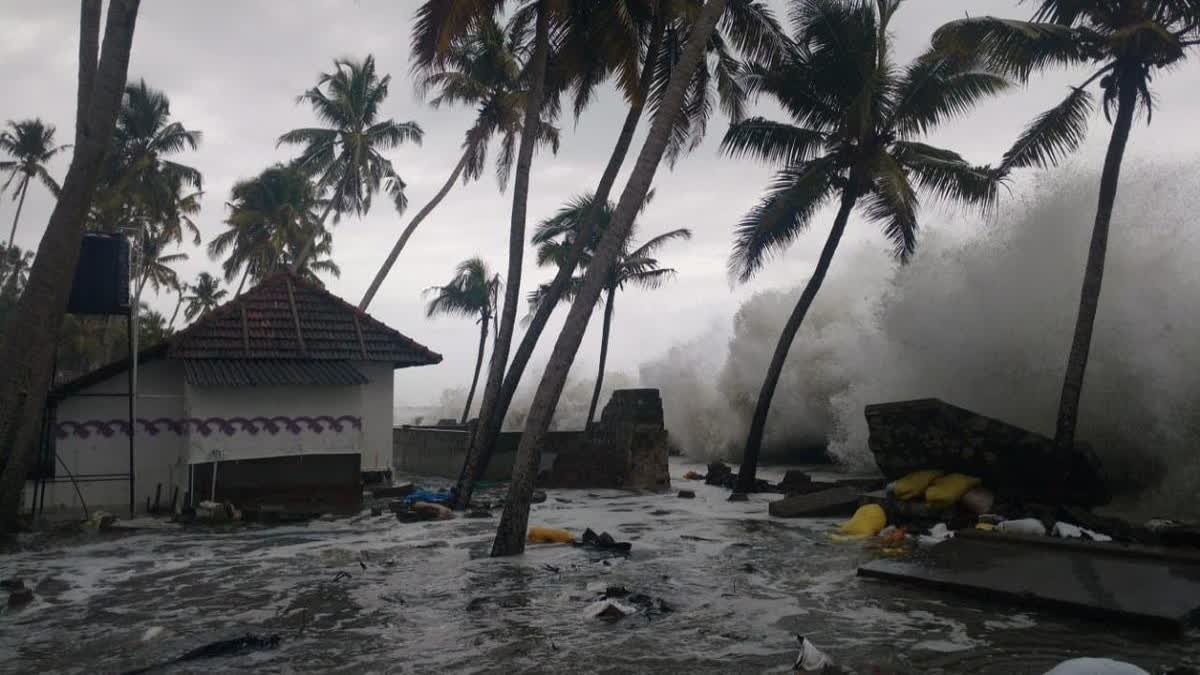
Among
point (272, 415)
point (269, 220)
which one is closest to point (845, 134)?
point (272, 415)

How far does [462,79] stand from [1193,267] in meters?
16.4

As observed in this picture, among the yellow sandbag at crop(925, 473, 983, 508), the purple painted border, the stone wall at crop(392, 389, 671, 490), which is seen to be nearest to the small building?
the purple painted border

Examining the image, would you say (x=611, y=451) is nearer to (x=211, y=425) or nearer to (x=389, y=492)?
(x=389, y=492)

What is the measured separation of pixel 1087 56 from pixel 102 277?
53.1ft

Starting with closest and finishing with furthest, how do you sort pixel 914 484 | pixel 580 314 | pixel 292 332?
pixel 580 314, pixel 914 484, pixel 292 332

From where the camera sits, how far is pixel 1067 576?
Result: 22.3 feet

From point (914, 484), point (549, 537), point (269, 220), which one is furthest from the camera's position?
point (269, 220)

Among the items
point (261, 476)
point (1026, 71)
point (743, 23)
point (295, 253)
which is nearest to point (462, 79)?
point (743, 23)

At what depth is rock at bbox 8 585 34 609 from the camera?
7043mm

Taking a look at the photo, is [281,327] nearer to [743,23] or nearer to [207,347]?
[207,347]

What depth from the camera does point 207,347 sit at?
14.3 meters

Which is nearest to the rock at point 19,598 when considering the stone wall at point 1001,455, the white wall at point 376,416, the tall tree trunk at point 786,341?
the white wall at point 376,416

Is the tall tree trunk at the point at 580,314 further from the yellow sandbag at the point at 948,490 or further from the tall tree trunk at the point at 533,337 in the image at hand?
the yellow sandbag at the point at 948,490

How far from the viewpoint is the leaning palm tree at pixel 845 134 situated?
1608cm
